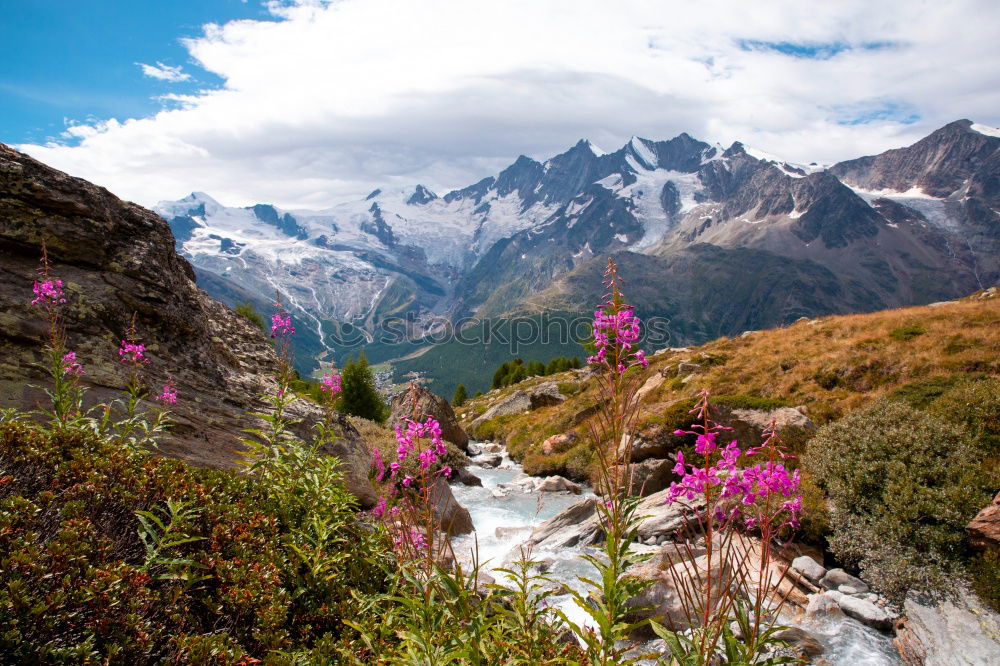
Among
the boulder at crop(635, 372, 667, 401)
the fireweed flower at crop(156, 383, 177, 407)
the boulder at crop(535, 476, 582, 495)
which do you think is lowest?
the boulder at crop(535, 476, 582, 495)

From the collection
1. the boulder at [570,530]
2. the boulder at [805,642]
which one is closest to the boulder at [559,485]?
the boulder at [570,530]

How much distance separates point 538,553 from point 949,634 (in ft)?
37.8

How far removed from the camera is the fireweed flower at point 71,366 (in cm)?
807

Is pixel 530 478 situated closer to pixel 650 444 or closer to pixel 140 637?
pixel 650 444

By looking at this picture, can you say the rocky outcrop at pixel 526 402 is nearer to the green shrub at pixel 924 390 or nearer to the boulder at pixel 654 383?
the boulder at pixel 654 383

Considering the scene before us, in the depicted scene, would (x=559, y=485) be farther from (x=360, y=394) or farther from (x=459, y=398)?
(x=459, y=398)

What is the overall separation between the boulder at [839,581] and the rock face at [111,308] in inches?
530

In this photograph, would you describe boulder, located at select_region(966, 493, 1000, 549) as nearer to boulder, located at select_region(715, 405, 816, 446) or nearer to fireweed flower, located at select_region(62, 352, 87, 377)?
boulder, located at select_region(715, 405, 816, 446)

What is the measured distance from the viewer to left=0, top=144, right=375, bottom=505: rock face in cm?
984

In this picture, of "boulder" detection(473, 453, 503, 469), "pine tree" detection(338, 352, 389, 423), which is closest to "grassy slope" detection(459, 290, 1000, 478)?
"boulder" detection(473, 453, 503, 469)

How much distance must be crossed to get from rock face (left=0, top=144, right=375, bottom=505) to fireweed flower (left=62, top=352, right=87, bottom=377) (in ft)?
2.18

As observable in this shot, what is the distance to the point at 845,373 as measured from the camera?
24250 mm

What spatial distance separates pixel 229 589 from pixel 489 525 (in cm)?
1890

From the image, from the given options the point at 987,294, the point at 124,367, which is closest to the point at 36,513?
the point at 124,367
